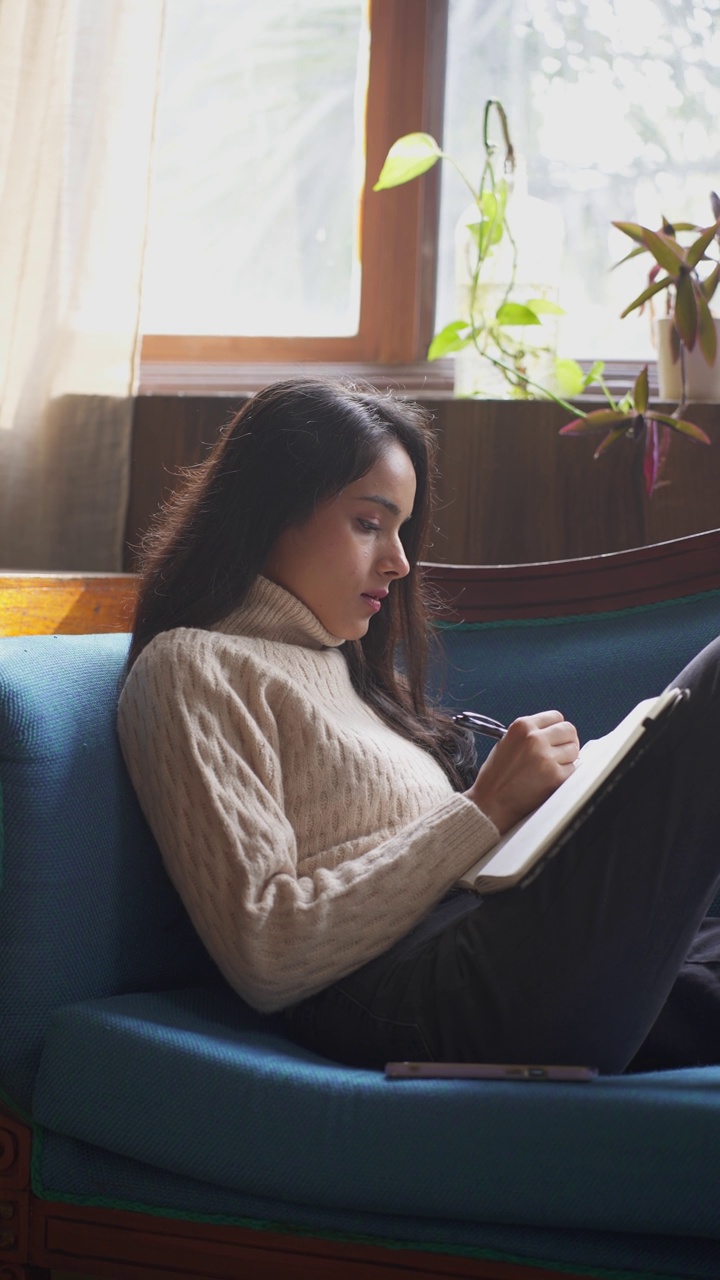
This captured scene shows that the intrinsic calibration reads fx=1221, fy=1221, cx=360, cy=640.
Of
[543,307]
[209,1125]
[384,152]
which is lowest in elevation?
[209,1125]

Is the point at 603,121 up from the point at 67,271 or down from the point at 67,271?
up

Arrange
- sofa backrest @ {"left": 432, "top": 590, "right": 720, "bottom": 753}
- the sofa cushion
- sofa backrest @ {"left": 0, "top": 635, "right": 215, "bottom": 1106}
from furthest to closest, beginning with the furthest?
sofa backrest @ {"left": 432, "top": 590, "right": 720, "bottom": 753} < sofa backrest @ {"left": 0, "top": 635, "right": 215, "bottom": 1106} < the sofa cushion

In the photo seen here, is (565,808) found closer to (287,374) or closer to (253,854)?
(253,854)

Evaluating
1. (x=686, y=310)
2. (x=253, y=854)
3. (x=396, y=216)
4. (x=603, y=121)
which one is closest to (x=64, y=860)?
(x=253, y=854)

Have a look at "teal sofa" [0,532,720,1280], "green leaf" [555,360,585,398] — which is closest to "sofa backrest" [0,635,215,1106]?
"teal sofa" [0,532,720,1280]

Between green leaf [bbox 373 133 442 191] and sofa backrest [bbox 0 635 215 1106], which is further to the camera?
green leaf [bbox 373 133 442 191]

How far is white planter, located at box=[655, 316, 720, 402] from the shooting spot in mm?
1735

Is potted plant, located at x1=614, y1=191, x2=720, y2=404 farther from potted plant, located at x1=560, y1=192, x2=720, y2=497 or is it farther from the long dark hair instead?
the long dark hair

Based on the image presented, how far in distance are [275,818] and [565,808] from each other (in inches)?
9.4

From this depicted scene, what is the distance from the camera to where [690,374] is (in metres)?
1.75

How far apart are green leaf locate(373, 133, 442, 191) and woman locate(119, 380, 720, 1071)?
70cm

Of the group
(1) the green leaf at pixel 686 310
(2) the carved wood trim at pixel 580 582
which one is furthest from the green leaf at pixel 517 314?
(2) the carved wood trim at pixel 580 582

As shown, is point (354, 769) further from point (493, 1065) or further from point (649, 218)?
point (649, 218)

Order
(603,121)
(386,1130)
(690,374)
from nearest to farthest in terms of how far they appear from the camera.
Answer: (386,1130), (690,374), (603,121)
